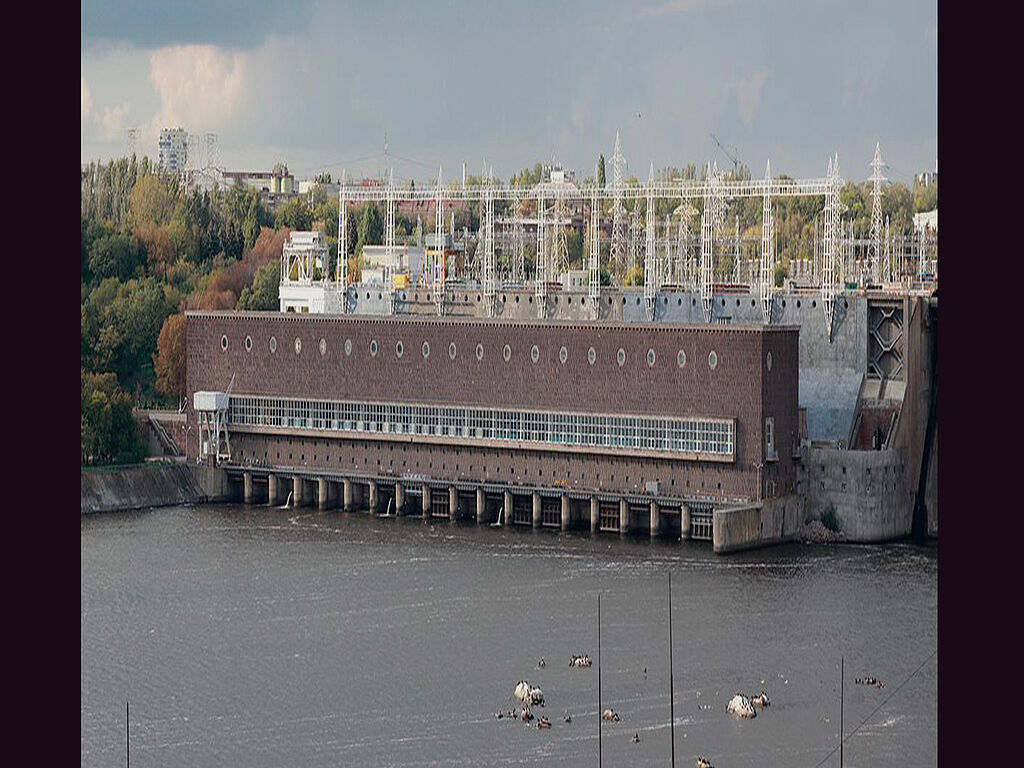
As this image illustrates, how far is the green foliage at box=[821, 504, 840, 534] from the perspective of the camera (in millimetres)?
54594

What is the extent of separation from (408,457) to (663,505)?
8135 millimetres

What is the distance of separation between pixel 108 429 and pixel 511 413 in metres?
12.0

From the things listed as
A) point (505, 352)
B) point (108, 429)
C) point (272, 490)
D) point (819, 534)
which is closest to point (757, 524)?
point (819, 534)

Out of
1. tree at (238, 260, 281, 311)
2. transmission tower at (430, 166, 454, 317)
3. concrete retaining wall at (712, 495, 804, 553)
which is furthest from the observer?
tree at (238, 260, 281, 311)

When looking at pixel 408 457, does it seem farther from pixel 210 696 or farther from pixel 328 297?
pixel 210 696

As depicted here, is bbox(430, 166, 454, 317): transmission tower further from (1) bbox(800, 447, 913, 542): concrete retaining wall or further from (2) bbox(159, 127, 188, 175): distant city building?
(2) bbox(159, 127, 188, 175): distant city building

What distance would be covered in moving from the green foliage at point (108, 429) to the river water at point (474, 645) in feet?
16.6

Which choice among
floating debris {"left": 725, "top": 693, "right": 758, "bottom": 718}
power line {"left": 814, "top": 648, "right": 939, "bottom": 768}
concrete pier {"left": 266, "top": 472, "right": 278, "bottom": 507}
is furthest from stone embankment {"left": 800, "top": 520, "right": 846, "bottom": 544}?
floating debris {"left": 725, "top": 693, "right": 758, "bottom": 718}

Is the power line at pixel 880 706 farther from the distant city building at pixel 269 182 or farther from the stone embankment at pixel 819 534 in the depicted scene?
the distant city building at pixel 269 182

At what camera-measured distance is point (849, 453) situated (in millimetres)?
54875

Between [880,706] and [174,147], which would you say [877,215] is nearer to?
[880,706]

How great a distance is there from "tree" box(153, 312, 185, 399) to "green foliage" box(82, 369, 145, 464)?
8254 millimetres

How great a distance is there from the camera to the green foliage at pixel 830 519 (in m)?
54.6

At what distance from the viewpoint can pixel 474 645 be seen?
4191cm
